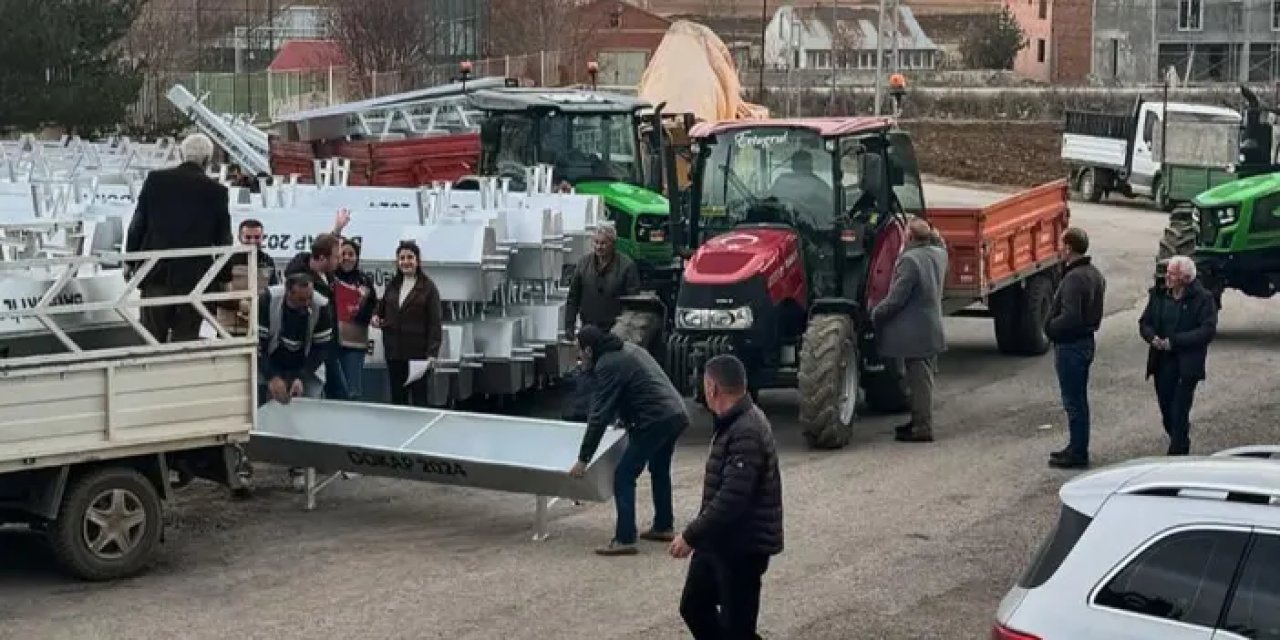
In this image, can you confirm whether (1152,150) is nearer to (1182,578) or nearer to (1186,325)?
(1186,325)

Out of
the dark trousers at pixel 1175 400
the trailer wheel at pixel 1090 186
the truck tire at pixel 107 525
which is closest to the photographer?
the truck tire at pixel 107 525

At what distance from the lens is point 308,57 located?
70.9 meters

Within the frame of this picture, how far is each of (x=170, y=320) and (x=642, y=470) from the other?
3174mm

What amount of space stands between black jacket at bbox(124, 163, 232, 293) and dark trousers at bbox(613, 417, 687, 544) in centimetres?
293

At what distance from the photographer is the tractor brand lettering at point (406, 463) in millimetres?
12336

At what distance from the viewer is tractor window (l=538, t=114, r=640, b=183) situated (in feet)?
69.4

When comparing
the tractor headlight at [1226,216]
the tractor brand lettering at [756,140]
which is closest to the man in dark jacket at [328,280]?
the tractor brand lettering at [756,140]

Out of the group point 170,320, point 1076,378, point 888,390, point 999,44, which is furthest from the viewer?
point 999,44

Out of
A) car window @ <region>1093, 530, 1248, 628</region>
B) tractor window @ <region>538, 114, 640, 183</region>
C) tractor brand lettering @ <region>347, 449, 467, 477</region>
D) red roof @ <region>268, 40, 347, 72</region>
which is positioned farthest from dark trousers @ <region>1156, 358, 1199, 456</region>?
red roof @ <region>268, 40, 347, 72</region>

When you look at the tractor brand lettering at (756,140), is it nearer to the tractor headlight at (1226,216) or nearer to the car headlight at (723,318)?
the car headlight at (723,318)

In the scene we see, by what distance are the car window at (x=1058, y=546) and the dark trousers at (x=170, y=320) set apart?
22.8ft

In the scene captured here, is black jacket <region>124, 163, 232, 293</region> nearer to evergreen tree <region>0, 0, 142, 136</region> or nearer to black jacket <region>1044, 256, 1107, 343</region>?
black jacket <region>1044, 256, 1107, 343</region>

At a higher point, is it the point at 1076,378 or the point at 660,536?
the point at 1076,378

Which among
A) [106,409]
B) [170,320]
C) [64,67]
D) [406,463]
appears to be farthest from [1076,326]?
[64,67]
